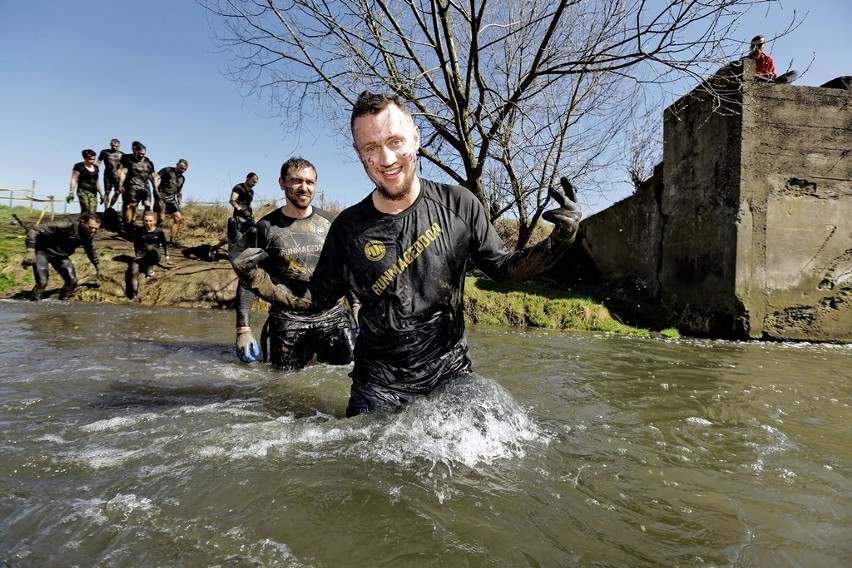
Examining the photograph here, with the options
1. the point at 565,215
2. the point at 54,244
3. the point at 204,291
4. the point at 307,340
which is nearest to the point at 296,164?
the point at 307,340

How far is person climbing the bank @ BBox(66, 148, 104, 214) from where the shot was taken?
11.7m

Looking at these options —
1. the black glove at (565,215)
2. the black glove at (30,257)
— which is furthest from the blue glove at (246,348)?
the black glove at (30,257)

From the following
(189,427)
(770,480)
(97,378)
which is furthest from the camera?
(97,378)

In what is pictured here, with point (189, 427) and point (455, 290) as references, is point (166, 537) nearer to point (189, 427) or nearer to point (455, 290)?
point (189, 427)

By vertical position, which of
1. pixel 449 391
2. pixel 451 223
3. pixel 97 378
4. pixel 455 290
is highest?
pixel 451 223

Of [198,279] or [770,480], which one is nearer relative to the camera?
[770,480]

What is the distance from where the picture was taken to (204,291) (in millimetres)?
10344

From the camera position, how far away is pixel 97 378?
3.91 m

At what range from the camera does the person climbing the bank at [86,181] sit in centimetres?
1166

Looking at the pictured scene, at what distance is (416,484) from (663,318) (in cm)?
816

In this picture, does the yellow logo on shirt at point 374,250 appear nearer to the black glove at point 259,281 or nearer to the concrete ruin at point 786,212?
the black glove at point 259,281

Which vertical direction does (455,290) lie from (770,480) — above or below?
above

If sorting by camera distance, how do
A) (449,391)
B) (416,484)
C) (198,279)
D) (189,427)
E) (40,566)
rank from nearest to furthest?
1. (40,566)
2. (416,484)
3. (449,391)
4. (189,427)
5. (198,279)

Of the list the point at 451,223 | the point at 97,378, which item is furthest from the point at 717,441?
the point at 97,378
